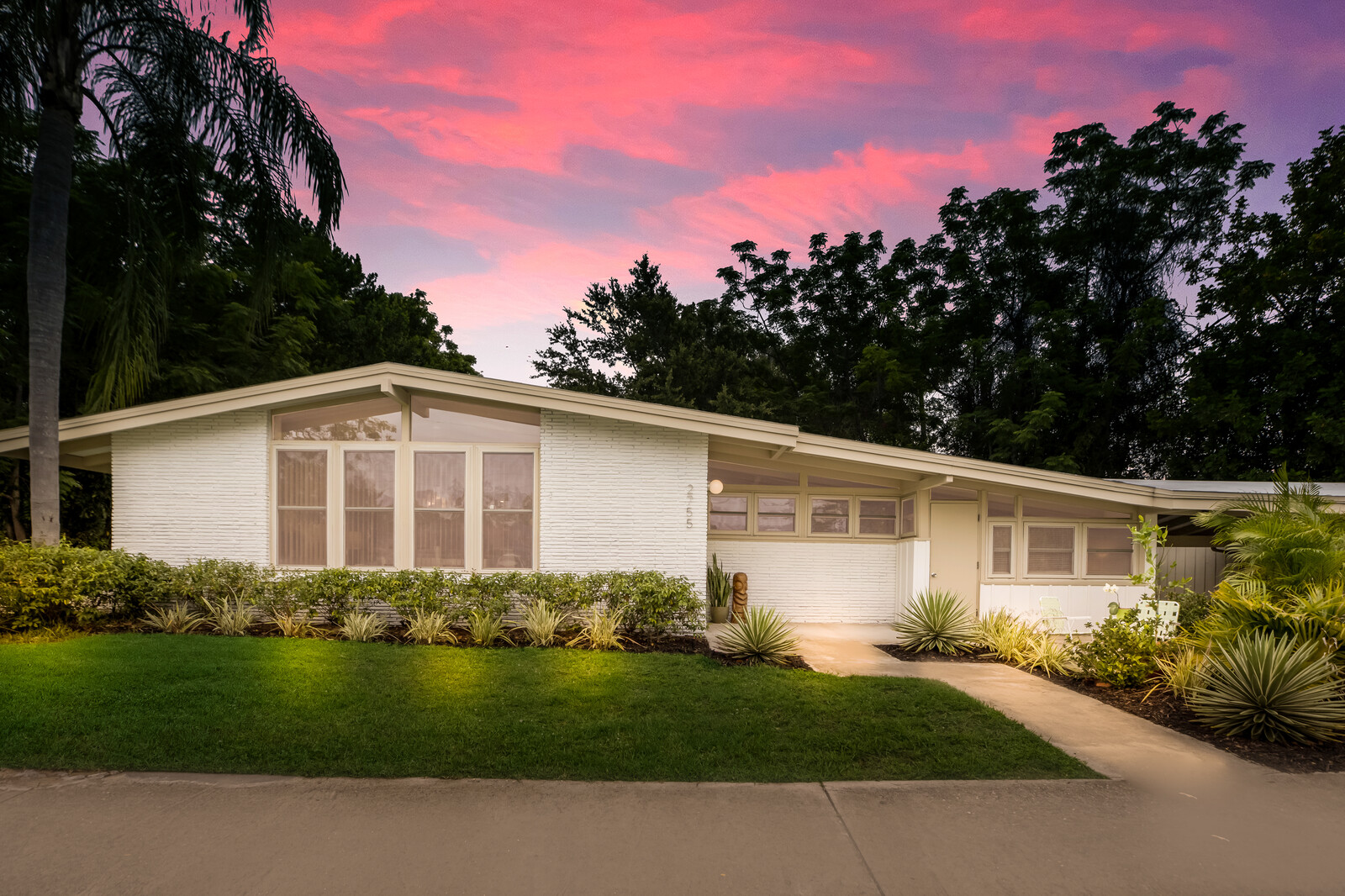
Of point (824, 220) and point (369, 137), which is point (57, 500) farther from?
point (824, 220)

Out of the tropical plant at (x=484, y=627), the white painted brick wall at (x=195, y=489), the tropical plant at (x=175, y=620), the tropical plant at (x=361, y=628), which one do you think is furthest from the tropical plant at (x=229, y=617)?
the tropical plant at (x=484, y=627)

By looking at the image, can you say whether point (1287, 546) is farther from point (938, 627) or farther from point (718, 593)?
point (718, 593)

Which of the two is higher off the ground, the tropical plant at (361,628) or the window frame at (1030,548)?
the window frame at (1030,548)

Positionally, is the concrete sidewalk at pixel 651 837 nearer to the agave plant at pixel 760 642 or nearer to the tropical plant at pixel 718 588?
the agave plant at pixel 760 642

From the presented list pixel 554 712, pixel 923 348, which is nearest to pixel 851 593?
pixel 554 712

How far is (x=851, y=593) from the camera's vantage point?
1209cm

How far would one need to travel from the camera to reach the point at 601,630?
28.3ft

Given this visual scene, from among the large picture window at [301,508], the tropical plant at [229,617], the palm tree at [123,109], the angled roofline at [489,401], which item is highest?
the palm tree at [123,109]

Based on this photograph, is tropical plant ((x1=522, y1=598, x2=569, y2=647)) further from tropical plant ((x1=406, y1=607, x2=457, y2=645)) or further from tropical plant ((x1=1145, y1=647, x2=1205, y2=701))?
tropical plant ((x1=1145, y1=647, x2=1205, y2=701))

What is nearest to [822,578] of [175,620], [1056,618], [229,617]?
[1056,618]

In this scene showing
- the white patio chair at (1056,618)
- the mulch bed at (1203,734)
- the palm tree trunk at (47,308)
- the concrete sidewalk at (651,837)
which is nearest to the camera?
the concrete sidewalk at (651,837)

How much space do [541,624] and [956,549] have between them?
6832 millimetres

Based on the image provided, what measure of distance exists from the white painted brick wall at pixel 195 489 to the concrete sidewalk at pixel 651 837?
5.61 metres

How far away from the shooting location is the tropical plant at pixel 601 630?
8.59 metres
